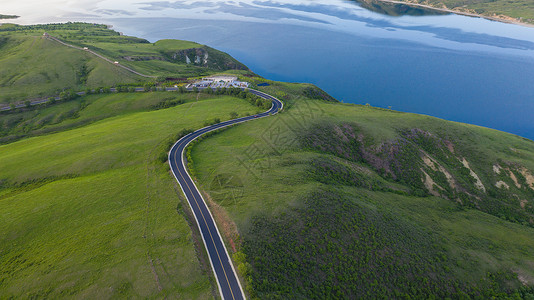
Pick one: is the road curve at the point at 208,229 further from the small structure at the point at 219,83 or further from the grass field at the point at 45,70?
the grass field at the point at 45,70

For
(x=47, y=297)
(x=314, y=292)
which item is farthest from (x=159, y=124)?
(x=314, y=292)

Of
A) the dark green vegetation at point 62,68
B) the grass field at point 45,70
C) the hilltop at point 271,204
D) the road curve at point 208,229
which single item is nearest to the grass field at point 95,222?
the hilltop at point 271,204

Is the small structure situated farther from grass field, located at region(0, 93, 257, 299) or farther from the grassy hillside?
grass field, located at region(0, 93, 257, 299)

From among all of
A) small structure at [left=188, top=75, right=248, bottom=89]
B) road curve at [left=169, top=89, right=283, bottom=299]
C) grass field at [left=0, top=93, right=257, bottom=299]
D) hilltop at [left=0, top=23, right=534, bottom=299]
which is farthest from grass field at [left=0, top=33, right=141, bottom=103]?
road curve at [left=169, top=89, right=283, bottom=299]

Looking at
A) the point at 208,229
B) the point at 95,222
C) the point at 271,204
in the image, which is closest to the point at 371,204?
the point at 271,204

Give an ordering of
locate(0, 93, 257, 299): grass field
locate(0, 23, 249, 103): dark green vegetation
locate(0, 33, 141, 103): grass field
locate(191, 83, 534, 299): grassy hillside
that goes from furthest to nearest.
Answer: locate(0, 23, 249, 103): dark green vegetation → locate(0, 33, 141, 103): grass field → locate(191, 83, 534, 299): grassy hillside → locate(0, 93, 257, 299): grass field

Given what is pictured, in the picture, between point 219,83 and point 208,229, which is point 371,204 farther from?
point 219,83

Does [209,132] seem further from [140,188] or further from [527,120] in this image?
[527,120]
